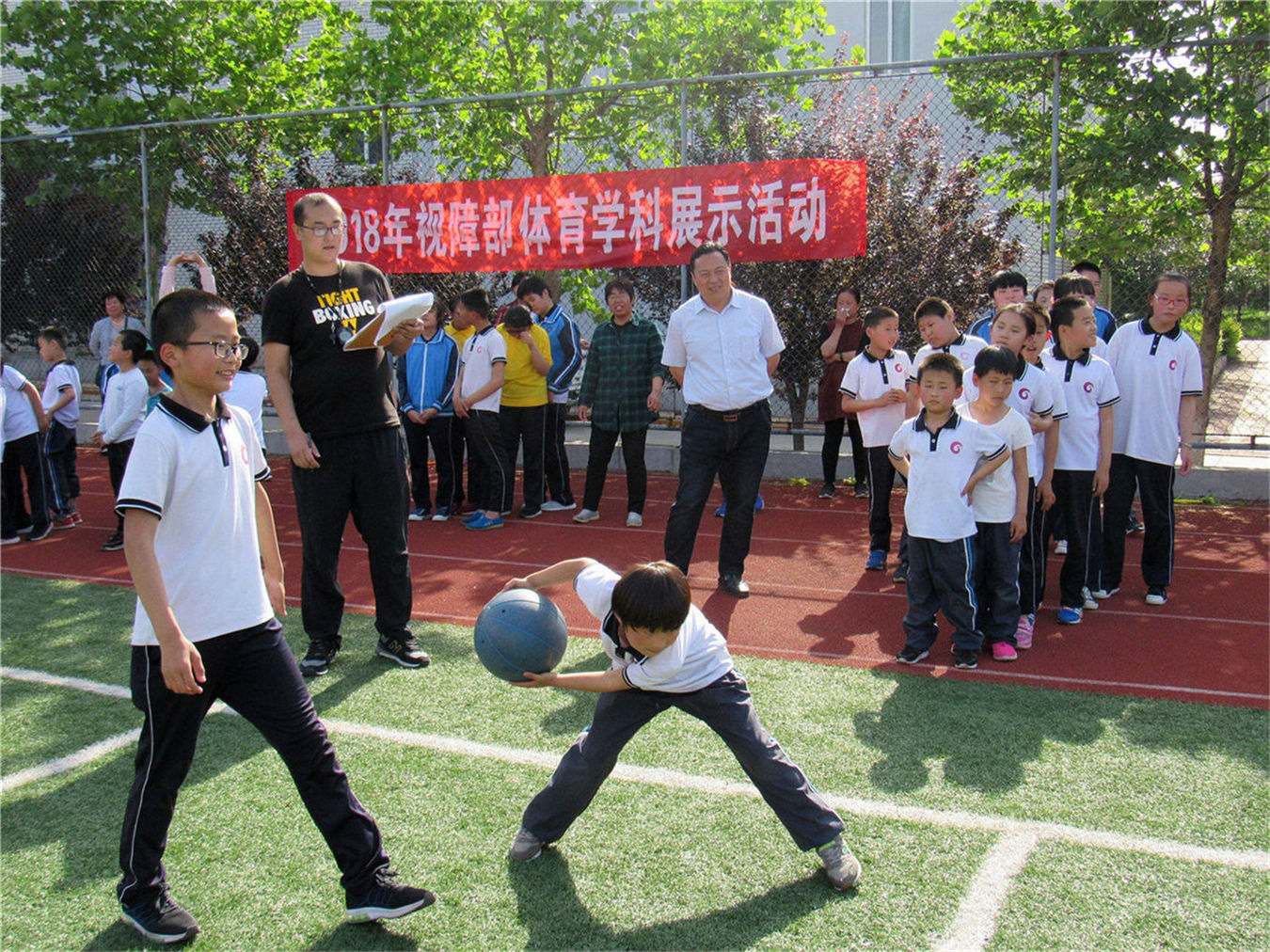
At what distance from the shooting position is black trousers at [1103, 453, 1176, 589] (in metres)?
6.54

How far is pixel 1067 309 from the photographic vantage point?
6.07 m

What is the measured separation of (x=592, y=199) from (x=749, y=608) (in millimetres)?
5112

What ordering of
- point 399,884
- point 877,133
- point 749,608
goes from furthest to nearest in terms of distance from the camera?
point 877,133 → point 749,608 → point 399,884

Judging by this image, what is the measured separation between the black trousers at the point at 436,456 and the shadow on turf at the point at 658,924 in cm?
667

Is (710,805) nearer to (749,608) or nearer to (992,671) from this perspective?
(992,671)

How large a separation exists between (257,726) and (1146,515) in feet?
18.6

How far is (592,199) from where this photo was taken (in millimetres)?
10141

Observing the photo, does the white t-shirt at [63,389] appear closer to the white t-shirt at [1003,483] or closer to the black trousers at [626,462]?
the black trousers at [626,462]

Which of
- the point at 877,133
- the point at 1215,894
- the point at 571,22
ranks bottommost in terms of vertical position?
the point at 1215,894

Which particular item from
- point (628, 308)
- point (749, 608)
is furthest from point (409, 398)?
point (749, 608)

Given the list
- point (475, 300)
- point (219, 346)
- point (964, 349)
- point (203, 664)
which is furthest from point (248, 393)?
point (964, 349)

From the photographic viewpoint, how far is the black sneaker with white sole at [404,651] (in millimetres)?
5449

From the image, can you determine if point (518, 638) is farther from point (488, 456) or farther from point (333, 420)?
point (488, 456)

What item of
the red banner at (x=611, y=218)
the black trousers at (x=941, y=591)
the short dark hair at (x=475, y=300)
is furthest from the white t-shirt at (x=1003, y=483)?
the short dark hair at (x=475, y=300)
